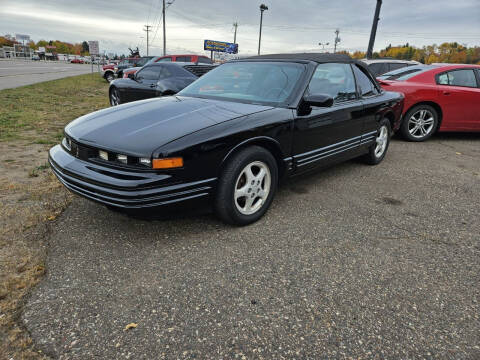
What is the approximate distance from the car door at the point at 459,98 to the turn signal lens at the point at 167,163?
5885 mm

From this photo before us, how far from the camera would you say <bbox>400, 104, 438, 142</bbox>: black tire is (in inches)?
254

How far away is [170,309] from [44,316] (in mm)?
670

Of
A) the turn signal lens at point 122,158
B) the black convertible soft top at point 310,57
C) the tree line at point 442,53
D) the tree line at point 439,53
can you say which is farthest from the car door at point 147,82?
the tree line at point 442,53

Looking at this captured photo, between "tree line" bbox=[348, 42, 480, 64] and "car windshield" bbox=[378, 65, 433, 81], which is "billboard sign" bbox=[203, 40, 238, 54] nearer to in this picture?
"tree line" bbox=[348, 42, 480, 64]

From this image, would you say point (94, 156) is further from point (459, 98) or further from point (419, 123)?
point (459, 98)

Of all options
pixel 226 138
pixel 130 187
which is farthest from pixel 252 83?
pixel 130 187

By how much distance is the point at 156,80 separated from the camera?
782 centimetres

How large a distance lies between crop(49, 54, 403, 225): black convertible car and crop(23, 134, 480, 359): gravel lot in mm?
370

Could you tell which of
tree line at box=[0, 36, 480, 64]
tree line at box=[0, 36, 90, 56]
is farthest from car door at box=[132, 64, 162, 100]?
tree line at box=[0, 36, 90, 56]

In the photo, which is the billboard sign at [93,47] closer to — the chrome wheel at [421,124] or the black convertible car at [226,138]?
the chrome wheel at [421,124]

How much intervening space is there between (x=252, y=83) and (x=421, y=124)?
4.51 m

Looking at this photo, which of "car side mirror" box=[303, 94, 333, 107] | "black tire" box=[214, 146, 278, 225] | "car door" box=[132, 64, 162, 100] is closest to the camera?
"black tire" box=[214, 146, 278, 225]

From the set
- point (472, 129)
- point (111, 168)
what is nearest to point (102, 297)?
point (111, 168)

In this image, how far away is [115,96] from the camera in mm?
8742
